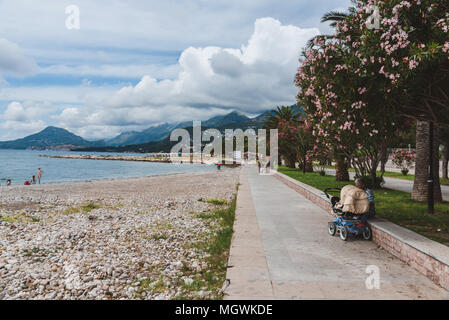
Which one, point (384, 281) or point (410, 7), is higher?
point (410, 7)

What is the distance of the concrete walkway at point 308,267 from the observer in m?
4.20

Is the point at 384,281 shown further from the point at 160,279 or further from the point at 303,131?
the point at 303,131

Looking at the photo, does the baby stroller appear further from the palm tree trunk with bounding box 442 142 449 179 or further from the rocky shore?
the palm tree trunk with bounding box 442 142 449 179

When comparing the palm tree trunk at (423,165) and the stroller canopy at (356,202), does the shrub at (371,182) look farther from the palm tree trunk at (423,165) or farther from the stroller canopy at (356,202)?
the stroller canopy at (356,202)

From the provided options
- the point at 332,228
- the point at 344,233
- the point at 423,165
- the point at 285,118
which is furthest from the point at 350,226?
the point at 285,118

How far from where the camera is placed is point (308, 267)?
521cm

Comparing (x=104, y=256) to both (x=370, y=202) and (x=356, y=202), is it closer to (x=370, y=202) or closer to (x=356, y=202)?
(x=356, y=202)

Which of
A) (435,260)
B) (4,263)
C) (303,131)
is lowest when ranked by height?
(4,263)

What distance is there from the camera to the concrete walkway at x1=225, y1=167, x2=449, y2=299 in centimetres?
420

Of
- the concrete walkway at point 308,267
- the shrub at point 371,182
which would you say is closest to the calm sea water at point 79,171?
the shrub at point 371,182

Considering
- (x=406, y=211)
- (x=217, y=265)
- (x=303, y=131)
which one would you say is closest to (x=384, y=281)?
(x=217, y=265)

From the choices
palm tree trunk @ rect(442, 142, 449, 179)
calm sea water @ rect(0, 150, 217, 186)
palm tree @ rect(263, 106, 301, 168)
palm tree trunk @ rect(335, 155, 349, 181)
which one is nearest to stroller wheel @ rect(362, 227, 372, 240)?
palm tree trunk @ rect(335, 155, 349, 181)
